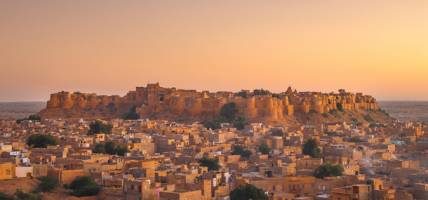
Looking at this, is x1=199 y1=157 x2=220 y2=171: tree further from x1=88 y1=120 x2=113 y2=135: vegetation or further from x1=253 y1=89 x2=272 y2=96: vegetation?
x1=253 y1=89 x2=272 y2=96: vegetation

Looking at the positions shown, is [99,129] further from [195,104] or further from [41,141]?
[195,104]

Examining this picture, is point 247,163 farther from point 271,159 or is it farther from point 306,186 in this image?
point 306,186

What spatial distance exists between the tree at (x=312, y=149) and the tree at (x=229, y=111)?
76.0 feet

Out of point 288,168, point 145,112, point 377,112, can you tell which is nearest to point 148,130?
point 288,168

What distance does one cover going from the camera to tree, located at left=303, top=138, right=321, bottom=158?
2673cm

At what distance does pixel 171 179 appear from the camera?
1788 centimetres

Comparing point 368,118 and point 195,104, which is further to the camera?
point 368,118

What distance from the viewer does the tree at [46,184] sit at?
17281mm

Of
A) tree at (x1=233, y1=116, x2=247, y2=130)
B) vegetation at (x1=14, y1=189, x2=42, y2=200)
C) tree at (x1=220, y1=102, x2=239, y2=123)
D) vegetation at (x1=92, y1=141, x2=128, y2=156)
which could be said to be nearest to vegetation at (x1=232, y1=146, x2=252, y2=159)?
vegetation at (x1=92, y1=141, x2=128, y2=156)

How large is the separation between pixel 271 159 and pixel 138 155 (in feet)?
16.1

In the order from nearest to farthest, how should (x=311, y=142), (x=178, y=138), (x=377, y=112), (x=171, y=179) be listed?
(x=171, y=179) → (x=311, y=142) → (x=178, y=138) → (x=377, y=112)

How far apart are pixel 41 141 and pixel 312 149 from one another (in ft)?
37.5

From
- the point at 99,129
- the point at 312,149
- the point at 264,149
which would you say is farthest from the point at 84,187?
the point at 99,129

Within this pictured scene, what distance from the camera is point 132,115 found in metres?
59.0
